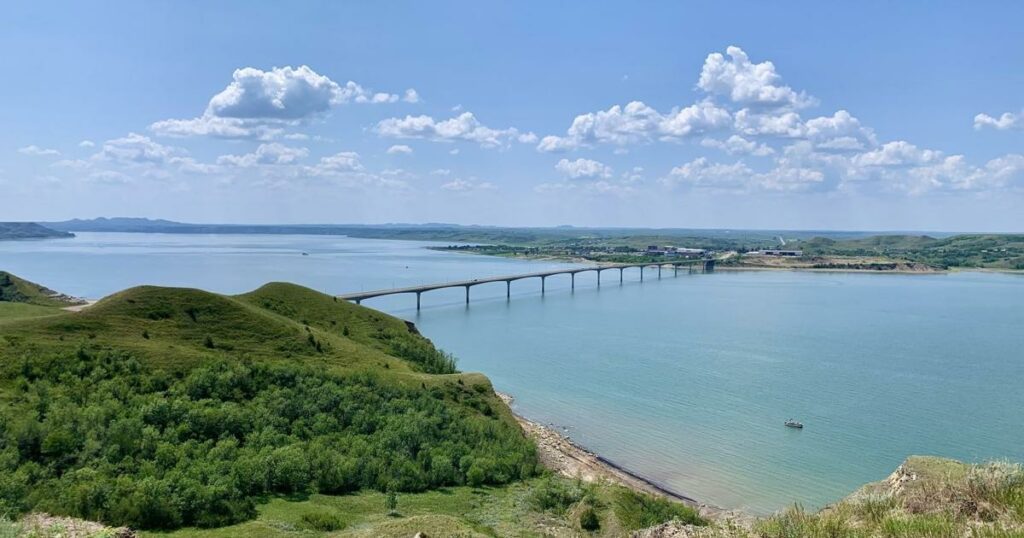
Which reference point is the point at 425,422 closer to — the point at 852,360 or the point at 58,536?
the point at 58,536

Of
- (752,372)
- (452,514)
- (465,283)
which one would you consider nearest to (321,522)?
(452,514)

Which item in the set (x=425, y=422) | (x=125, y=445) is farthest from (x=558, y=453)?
(x=125, y=445)

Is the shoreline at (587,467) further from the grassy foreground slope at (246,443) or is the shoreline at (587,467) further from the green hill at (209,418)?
the green hill at (209,418)

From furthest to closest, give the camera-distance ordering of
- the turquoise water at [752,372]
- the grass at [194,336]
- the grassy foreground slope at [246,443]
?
the turquoise water at [752,372] < the grass at [194,336] < the grassy foreground slope at [246,443]

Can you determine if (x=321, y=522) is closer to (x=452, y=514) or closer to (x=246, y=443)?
(x=452, y=514)

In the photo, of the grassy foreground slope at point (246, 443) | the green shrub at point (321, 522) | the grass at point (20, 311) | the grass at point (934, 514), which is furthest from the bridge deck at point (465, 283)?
the grass at point (934, 514)

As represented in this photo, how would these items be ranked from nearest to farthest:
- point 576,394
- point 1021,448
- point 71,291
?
point 1021,448 → point 576,394 → point 71,291
